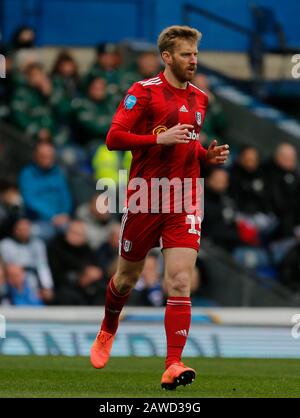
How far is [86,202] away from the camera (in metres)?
16.9

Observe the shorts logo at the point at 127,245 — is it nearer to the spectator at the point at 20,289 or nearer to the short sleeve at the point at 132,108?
the short sleeve at the point at 132,108

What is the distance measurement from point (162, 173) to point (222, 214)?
727 cm

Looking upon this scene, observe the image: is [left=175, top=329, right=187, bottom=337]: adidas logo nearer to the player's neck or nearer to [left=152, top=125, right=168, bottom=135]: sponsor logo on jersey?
[left=152, top=125, right=168, bottom=135]: sponsor logo on jersey

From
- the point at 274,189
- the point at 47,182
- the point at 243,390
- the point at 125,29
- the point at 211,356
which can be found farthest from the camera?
the point at 125,29

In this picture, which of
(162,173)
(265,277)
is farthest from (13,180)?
(162,173)

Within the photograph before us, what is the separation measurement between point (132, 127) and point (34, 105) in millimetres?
8080

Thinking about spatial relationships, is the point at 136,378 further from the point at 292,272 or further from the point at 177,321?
the point at 292,272

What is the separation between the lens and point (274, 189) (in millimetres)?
17641

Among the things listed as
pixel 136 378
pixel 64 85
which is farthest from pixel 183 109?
pixel 64 85

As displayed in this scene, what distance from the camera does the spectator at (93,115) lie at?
1784 cm

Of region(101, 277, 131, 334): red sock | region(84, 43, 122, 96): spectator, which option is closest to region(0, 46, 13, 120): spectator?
region(84, 43, 122, 96): spectator
